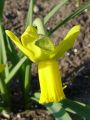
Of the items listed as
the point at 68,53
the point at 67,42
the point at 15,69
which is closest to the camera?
the point at 67,42

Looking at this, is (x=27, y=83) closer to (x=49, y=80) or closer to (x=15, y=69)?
(x=15, y=69)

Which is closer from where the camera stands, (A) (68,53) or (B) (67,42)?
(B) (67,42)

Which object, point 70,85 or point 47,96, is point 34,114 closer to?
point 70,85

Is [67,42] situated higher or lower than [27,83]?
higher

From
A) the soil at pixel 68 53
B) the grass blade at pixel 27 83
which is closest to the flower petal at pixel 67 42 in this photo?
the grass blade at pixel 27 83

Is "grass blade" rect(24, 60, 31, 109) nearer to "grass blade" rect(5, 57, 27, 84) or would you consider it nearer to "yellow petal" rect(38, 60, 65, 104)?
"grass blade" rect(5, 57, 27, 84)

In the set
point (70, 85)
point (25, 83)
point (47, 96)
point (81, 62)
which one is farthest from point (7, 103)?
point (47, 96)

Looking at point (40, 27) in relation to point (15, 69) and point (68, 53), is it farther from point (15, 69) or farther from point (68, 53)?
point (68, 53)

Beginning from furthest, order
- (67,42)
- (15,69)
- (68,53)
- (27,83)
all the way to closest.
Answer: (68,53) → (27,83) → (15,69) → (67,42)

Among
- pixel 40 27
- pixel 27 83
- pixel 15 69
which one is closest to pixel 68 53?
pixel 27 83
